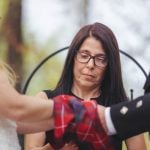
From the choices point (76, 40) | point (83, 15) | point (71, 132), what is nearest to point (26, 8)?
point (83, 15)

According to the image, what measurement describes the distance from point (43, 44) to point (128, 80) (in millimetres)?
383

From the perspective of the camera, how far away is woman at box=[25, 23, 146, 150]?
151 centimetres

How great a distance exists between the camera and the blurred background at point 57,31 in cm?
201

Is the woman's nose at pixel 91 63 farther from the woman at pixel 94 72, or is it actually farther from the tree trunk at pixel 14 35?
the tree trunk at pixel 14 35

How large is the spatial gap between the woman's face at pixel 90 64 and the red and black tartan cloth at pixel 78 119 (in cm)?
55

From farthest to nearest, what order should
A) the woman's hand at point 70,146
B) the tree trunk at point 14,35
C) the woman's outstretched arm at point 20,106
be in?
the tree trunk at point 14,35
the woman's hand at point 70,146
the woman's outstretched arm at point 20,106

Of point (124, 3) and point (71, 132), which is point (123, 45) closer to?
point (124, 3)

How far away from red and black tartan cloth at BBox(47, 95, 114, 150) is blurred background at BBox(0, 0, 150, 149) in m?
1.05

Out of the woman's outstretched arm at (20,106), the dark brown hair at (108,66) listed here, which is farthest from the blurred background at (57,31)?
the woman's outstretched arm at (20,106)

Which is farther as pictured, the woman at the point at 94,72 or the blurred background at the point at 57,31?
the blurred background at the point at 57,31

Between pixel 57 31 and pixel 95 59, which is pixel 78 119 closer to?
pixel 95 59

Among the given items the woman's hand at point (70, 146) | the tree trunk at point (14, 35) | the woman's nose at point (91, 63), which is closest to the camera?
the woman's hand at point (70, 146)

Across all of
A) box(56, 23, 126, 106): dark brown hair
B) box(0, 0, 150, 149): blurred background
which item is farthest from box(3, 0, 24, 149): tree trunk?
box(56, 23, 126, 106): dark brown hair

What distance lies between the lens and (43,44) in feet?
6.60
